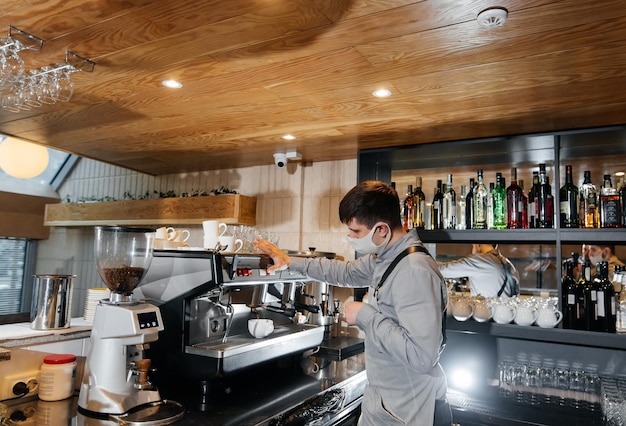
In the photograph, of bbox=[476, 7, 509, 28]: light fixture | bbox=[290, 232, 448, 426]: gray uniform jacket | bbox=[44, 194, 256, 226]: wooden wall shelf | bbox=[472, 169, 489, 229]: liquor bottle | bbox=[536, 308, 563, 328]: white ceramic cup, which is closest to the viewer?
bbox=[476, 7, 509, 28]: light fixture

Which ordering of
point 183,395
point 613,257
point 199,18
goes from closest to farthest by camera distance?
point 199,18
point 183,395
point 613,257

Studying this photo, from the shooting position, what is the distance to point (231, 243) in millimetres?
2555

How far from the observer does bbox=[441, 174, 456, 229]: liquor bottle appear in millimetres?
2949

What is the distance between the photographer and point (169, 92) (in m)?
2.28

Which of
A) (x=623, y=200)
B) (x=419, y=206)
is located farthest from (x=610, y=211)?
(x=419, y=206)

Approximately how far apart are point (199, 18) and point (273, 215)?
2420 mm

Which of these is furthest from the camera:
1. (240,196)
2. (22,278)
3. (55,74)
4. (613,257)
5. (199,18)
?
(22,278)

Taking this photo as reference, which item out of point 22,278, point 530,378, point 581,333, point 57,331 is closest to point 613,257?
point 581,333

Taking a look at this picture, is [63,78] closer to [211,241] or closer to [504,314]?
[211,241]

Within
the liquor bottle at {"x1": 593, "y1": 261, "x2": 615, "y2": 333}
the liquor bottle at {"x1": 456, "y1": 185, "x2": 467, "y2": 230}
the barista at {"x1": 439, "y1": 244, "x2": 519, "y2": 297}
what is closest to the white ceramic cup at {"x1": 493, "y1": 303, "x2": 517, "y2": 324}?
the barista at {"x1": 439, "y1": 244, "x2": 519, "y2": 297}

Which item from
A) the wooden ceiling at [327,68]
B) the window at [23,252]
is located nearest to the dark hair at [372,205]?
the wooden ceiling at [327,68]

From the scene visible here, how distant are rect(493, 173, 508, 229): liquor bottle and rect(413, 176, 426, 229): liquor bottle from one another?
0.44m

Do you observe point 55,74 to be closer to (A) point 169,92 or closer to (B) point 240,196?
(A) point 169,92

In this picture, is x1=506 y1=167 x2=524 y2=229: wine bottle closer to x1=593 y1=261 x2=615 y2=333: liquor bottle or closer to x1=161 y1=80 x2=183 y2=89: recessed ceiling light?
x1=593 y1=261 x2=615 y2=333: liquor bottle
